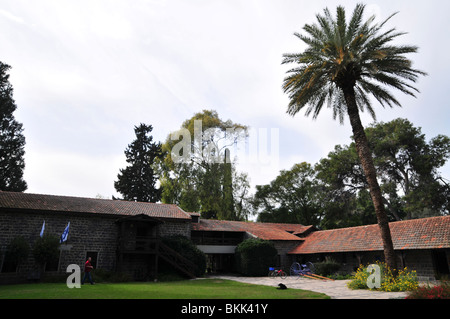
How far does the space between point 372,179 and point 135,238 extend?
1711cm

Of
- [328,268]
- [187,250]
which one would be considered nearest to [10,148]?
[187,250]

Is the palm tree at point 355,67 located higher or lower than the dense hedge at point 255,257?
higher

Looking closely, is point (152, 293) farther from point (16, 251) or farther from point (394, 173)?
point (394, 173)

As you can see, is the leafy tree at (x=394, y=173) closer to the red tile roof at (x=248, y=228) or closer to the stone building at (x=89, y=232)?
the red tile roof at (x=248, y=228)

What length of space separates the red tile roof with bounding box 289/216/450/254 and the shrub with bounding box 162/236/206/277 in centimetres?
996

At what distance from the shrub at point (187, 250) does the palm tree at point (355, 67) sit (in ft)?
46.2

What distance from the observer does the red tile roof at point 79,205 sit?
2077 cm

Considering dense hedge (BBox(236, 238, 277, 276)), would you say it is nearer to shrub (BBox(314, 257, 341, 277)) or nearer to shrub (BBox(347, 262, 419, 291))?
shrub (BBox(314, 257, 341, 277))

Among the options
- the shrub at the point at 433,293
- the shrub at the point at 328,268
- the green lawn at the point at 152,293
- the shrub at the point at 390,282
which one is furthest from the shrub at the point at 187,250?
the shrub at the point at 433,293

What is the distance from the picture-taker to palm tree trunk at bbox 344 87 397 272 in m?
13.3

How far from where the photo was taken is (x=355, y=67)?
14.6 m

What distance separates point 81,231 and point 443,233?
78.3 ft

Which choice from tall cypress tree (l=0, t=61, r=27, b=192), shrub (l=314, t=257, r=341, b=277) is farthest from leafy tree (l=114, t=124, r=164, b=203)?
shrub (l=314, t=257, r=341, b=277)
